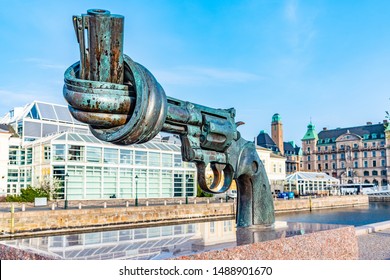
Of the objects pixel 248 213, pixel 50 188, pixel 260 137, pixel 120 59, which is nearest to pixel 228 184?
pixel 248 213

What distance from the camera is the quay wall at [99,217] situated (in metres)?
24.3

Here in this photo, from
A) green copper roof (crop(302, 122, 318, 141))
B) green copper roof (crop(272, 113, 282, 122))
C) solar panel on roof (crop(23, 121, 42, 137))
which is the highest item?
green copper roof (crop(272, 113, 282, 122))

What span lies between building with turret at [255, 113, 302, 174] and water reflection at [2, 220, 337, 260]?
317 ft

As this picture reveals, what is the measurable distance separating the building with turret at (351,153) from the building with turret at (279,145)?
236 inches

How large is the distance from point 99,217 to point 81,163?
9792 mm

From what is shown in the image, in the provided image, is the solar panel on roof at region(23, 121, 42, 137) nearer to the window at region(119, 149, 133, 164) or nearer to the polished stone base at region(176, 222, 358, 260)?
the window at region(119, 149, 133, 164)

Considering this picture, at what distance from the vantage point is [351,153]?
335ft

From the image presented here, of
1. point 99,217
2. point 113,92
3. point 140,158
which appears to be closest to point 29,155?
point 140,158

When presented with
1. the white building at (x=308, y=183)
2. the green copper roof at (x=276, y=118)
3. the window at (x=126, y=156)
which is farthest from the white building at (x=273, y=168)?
the green copper roof at (x=276, y=118)

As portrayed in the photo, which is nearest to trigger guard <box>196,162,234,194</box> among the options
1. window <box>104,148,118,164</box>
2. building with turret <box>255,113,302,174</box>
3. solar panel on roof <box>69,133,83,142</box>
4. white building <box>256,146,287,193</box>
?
solar panel on roof <box>69,133,83,142</box>

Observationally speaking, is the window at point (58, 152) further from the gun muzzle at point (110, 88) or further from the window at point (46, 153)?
the gun muzzle at point (110, 88)

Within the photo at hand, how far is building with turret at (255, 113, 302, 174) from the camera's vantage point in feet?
350

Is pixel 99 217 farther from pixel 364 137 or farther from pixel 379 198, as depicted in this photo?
pixel 364 137
